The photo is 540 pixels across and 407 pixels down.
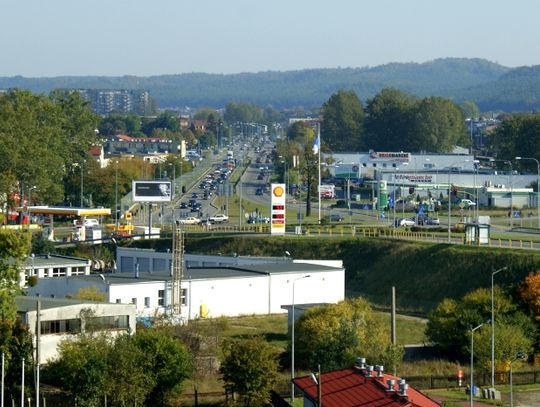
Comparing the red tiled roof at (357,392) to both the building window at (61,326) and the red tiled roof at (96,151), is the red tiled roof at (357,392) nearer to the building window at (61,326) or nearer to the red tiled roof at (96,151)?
the building window at (61,326)

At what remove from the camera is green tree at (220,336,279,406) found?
42781 millimetres

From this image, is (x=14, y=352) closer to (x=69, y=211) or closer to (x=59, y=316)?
(x=59, y=316)

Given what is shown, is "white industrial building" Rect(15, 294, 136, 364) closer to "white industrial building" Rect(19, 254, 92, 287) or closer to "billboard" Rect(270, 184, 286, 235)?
"white industrial building" Rect(19, 254, 92, 287)

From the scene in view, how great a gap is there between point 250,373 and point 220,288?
19.0 meters

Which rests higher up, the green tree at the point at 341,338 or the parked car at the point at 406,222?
the green tree at the point at 341,338

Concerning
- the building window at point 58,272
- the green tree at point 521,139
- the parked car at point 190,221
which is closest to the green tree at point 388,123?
the green tree at point 521,139

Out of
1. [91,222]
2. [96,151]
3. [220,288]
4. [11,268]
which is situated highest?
[11,268]

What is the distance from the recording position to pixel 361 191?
13212 cm

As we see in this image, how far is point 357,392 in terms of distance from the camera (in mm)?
37281

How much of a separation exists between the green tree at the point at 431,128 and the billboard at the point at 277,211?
89720mm

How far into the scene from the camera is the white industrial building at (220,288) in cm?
5859

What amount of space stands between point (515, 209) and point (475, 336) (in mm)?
62284

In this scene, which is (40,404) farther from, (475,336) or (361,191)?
(361,191)

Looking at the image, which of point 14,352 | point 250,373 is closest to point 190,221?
point 14,352
